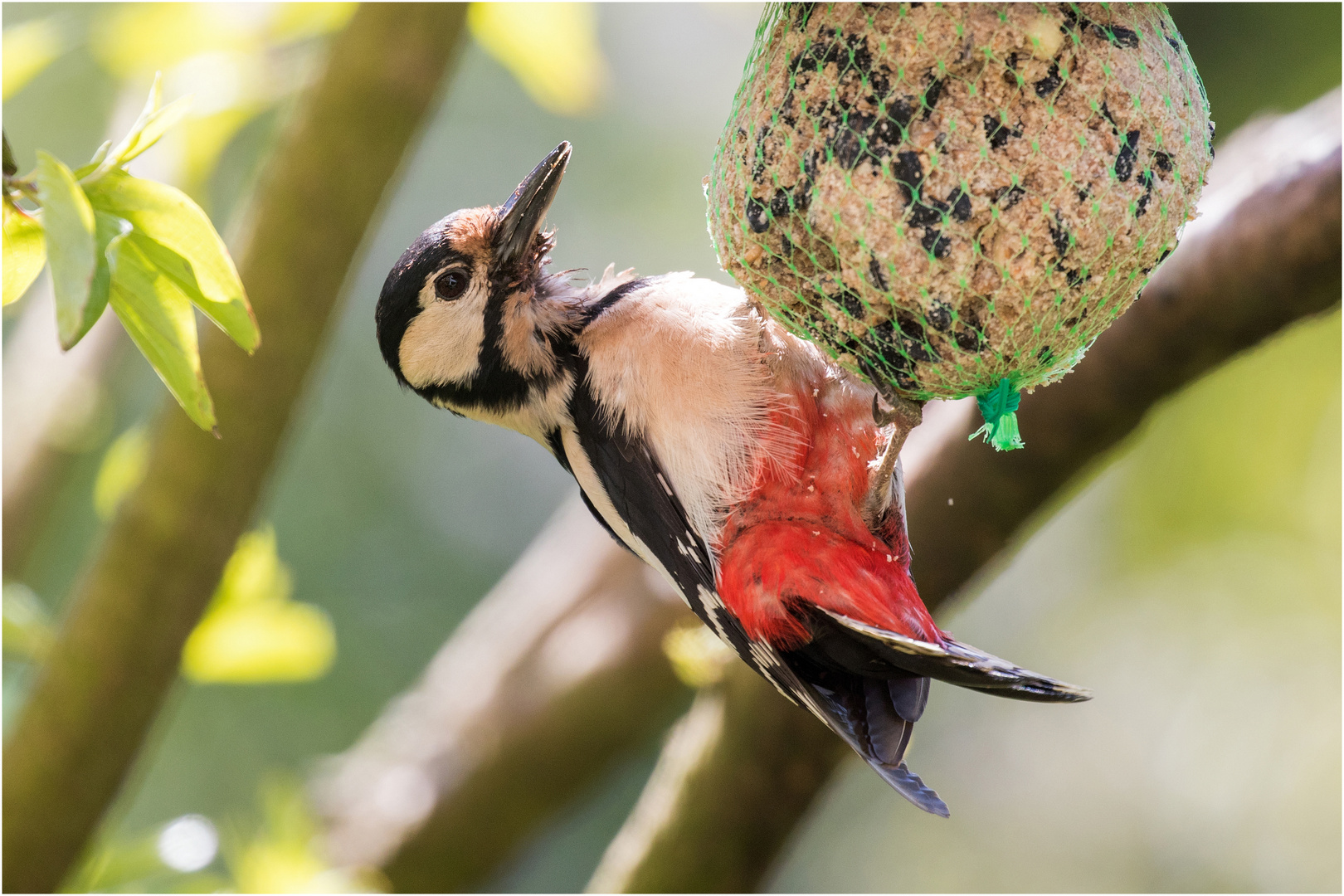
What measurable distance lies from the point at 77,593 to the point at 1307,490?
14.7 feet

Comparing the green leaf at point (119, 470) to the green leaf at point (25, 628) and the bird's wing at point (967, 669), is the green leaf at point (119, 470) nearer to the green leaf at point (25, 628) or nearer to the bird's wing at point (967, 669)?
the green leaf at point (25, 628)

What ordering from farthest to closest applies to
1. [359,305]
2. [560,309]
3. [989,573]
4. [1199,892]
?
[359,305] < [1199,892] < [989,573] < [560,309]

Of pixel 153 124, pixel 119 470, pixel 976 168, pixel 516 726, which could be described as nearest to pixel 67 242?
pixel 153 124

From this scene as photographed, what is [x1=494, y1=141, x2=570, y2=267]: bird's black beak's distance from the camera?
1.60 m

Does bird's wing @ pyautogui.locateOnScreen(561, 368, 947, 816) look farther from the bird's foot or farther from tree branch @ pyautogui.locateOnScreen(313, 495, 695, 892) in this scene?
tree branch @ pyautogui.locateOnScreen(313, 495, 695, 892)

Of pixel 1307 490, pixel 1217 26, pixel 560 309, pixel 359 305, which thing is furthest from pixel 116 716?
pixel 359 305

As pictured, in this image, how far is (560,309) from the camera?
180 cm

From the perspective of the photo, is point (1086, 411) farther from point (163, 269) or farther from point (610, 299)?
point (163, 269)

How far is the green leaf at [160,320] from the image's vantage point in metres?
0.79

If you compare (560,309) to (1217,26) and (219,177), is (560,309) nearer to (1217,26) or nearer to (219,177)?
(1217,26)

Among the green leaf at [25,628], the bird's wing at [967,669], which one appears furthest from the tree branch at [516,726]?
the bird's wing at [967,669]

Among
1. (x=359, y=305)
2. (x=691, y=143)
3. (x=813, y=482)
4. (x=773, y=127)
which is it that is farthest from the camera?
(x=691, y=143)

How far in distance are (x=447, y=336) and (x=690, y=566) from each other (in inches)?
21.7

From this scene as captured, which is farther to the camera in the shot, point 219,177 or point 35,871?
point 219,177
